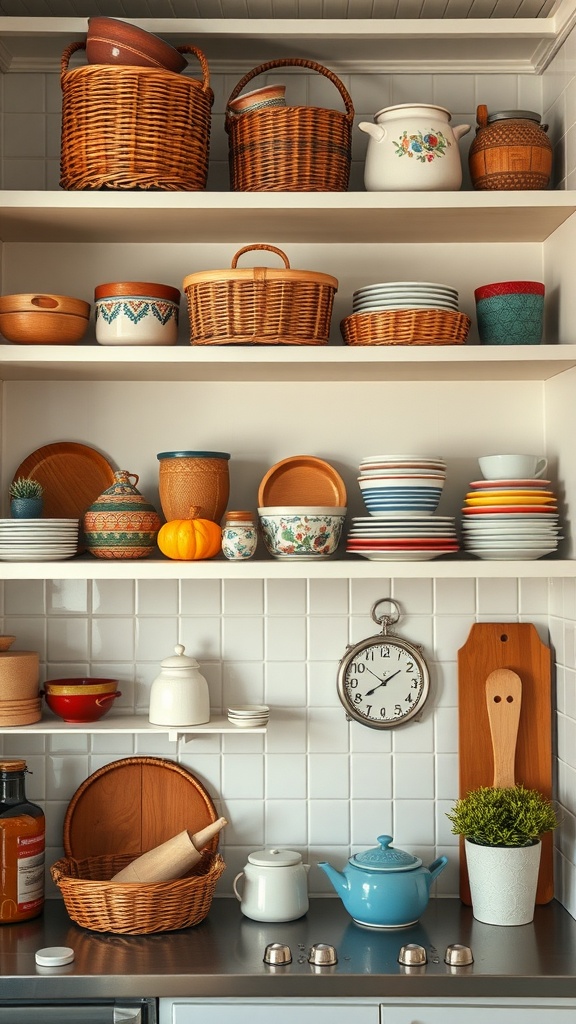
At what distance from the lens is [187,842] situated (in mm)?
1922

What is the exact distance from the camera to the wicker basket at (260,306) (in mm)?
1842

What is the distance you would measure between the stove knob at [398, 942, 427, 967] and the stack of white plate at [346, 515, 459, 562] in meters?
0.69

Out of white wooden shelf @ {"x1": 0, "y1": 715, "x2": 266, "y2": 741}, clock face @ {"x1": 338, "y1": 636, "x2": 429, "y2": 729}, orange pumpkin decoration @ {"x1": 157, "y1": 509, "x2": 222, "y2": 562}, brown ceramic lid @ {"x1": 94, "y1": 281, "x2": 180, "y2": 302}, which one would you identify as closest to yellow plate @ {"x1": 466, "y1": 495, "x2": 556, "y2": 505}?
clock face @ {"x1": 338, "y1": 636, "x2": 429, "y2": 729}

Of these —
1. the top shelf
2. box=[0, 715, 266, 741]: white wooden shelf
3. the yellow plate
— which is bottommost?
box=[0, 715, 266, 741]: white wooden shelf

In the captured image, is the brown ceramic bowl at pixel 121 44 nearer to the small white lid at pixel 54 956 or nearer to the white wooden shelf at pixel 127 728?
the white wooden shelf at pixel 127 728

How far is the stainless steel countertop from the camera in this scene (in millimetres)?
1642

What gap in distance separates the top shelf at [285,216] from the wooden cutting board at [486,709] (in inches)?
32.9

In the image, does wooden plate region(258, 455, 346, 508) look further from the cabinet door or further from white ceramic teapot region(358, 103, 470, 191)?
the cabinet door

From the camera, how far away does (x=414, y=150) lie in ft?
6.22

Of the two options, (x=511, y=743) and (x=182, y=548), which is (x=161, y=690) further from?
(x=511, y=743)

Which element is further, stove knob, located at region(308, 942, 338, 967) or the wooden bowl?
the wooden bowl

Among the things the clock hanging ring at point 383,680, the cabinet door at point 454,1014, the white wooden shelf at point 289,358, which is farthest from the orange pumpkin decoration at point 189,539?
the cabinet door at point 454,1014

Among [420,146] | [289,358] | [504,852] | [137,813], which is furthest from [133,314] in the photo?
[504,852]

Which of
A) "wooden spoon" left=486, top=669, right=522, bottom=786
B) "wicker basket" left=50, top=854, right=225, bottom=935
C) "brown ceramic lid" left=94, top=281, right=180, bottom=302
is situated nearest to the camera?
"wicker basket" left=50, top=854, right=225, bottom=935
